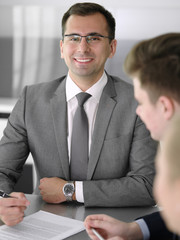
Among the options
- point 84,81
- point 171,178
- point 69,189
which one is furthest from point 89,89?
point 171,178

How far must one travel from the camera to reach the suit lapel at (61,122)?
2.13 meters

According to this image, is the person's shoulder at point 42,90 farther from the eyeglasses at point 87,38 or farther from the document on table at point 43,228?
the document on table at point 43,228

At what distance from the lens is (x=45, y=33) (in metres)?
4.27

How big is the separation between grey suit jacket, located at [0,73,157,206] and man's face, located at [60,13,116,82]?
12 centimetres

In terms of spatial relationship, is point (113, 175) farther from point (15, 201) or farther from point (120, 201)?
point (15, 201)

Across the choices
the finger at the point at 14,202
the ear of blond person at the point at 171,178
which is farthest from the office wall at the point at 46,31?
the ear of blond person at the point at 171,178

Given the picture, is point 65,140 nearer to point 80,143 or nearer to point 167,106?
point 80,143

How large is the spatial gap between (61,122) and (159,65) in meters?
0.98

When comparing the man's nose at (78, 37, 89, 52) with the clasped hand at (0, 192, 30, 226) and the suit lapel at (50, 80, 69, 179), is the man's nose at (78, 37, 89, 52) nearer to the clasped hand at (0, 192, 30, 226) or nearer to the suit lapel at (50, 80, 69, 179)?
the suit lapel at (50, 80, 69, 179)

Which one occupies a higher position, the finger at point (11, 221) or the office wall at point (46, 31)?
the office wall at point (46, 31)

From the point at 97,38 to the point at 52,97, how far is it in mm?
400

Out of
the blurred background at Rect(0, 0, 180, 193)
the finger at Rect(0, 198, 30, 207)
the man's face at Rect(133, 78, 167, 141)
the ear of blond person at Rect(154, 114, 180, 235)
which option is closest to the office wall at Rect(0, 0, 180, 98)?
the blurred background at Rect(0, 0, 180, 193)

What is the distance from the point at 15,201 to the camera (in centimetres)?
169

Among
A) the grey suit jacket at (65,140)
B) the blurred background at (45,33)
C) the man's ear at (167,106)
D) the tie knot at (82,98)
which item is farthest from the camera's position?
the blurred background at (45,33)
